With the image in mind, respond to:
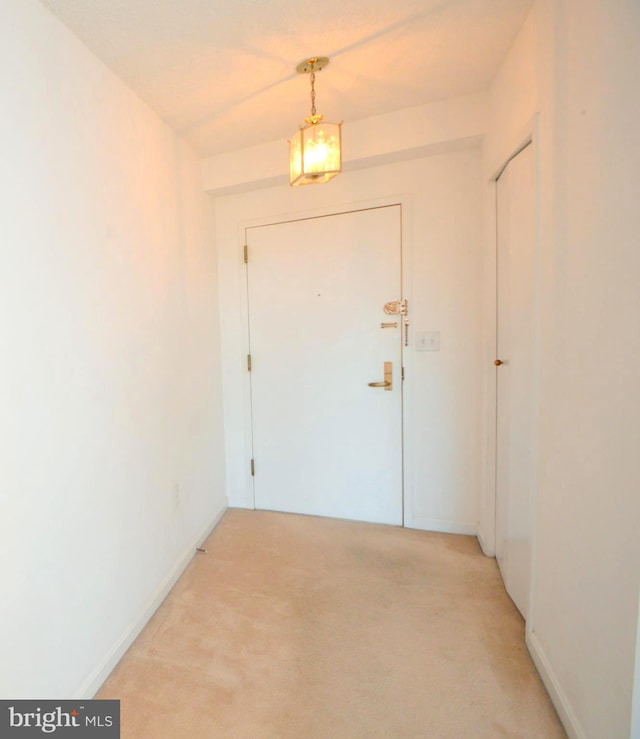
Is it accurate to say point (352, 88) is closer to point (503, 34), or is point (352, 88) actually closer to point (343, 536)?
point (503, 34)

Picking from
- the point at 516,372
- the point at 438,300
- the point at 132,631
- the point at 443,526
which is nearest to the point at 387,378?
the point at 438,300

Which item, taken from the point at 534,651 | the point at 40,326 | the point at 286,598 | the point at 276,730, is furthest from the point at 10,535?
the point at 534,651

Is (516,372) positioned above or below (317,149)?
below

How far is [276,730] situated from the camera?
4.00 feet

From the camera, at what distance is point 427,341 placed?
225 centimetres

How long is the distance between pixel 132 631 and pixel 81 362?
3.91ft

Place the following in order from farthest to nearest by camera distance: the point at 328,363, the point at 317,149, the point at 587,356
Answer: the point at 328,363, the point at 317,149, the point at 587,356

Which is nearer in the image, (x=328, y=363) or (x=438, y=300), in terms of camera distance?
(x=438, y=300)

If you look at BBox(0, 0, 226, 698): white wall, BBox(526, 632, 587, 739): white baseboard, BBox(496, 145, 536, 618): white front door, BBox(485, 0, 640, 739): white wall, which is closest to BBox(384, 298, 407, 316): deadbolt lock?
BBox(496, 145, 536, 618): white front door

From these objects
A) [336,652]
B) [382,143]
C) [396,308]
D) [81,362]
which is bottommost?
[336,652]

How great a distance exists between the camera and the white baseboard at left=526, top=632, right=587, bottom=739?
3.70 feet

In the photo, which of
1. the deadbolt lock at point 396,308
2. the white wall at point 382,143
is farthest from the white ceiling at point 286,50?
the deadbolt lock at point 396,308

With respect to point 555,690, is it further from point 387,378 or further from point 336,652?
point 387,378

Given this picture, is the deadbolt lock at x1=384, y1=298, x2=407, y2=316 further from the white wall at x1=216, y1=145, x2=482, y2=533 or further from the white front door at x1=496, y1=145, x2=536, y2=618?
the white front door at x1=496, y1=145, x2=536, y2=618
